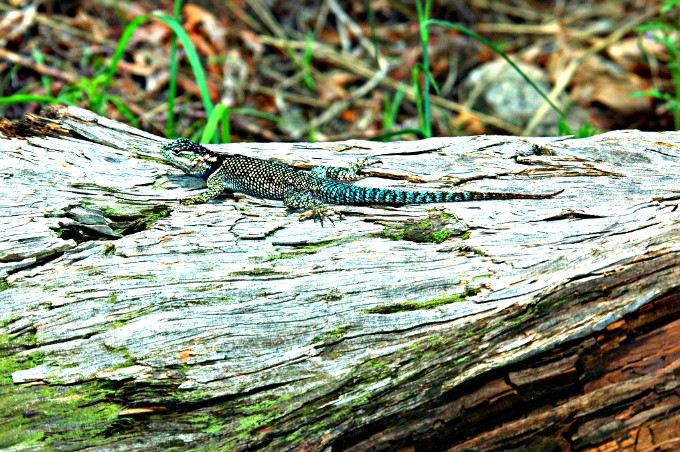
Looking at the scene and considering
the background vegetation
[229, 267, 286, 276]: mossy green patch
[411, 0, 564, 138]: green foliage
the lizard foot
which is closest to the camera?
[229, 267, 286, 276]: mossy green patch

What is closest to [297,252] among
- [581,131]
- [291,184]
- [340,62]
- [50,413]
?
[291,184]

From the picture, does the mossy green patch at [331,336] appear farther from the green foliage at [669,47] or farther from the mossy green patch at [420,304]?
the green foliage at [669,47]

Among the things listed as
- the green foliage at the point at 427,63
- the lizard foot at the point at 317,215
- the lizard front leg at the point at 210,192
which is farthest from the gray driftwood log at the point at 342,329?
the green foliage at the point at 427,63

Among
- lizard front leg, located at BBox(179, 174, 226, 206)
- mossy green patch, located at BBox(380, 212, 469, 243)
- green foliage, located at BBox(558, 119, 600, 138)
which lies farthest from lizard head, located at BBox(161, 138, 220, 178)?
green foliage, located at BBox(558, 119, 600, 138)

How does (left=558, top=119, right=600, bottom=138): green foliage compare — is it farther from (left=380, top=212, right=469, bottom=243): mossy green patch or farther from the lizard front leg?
the lizard front leg

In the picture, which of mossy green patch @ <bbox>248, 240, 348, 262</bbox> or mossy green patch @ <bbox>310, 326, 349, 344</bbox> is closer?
mossy green patch @ <bbox>310, 326, 349, 344</bbox>

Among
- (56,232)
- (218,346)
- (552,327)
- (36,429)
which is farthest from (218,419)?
(552,327)

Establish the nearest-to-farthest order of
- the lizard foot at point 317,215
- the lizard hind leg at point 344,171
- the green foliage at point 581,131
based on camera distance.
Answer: the lizard foot at point 317,215, the lizard hind leg at point 344,171, the green foliage at point 581,131

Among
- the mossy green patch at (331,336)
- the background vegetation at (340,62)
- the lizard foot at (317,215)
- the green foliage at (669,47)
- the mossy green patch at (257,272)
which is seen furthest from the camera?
the background vegetation at (340,62)

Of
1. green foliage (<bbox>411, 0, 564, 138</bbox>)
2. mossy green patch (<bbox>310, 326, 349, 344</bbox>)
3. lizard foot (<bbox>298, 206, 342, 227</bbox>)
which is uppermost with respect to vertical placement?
green foliage (<bbox>411, 0, 564, 138</bbox>)
